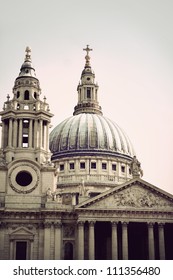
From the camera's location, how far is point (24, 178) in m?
49.9

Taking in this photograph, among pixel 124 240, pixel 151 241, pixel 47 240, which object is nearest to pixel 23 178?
pixel 47 240

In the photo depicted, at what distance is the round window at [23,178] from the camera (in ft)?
163

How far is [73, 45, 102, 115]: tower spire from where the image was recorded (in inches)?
2874

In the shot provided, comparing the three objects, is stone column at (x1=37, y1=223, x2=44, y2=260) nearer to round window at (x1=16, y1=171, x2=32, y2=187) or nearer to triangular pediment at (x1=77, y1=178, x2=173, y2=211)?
round window at (x1=16, y1=171, x2=32, y2=187)

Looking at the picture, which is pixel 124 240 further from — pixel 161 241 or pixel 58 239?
pixel 58 239

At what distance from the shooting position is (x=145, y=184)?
48906 millimetres

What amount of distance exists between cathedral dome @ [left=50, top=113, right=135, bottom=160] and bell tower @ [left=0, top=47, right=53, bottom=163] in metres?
14.7

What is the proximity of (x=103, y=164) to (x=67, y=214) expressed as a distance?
18.3 metres

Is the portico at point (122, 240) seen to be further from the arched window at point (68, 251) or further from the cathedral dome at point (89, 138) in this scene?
the cathedral dome at point (89, 138)

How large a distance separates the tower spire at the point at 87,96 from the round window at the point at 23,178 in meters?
24.8

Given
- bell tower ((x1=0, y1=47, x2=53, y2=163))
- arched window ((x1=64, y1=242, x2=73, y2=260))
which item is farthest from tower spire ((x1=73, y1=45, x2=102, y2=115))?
arched window ((x1=64, y1=242, x2=73, y2=260))

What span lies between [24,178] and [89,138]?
19.3 m
